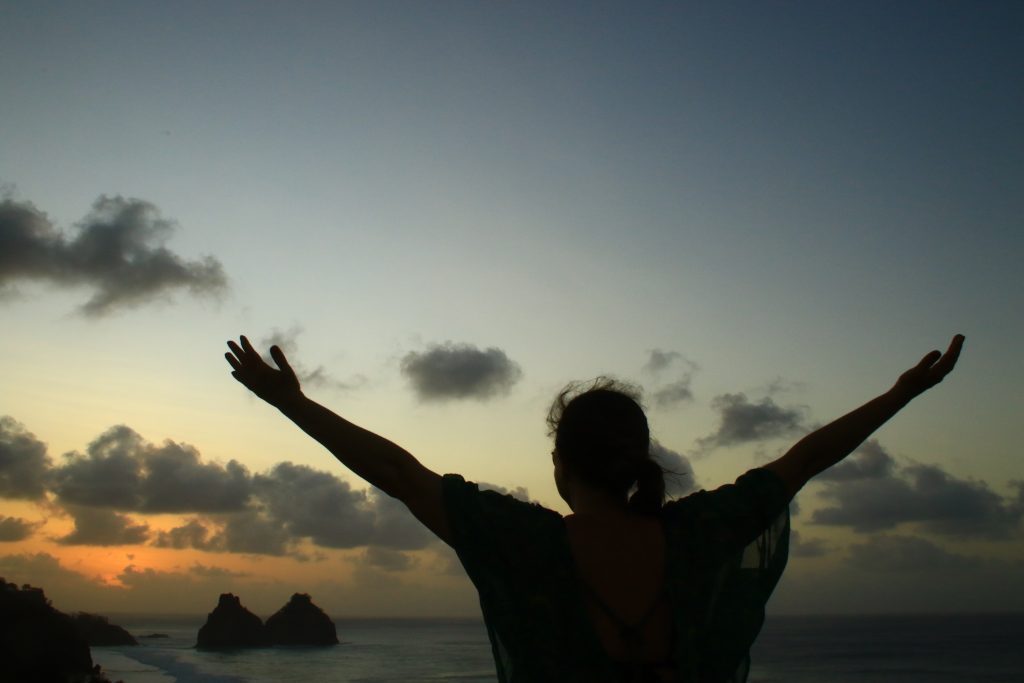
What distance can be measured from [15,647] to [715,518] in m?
49.3

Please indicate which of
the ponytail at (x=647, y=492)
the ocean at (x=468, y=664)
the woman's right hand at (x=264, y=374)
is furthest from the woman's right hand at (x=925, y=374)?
the ocean at (x=468, y=664)

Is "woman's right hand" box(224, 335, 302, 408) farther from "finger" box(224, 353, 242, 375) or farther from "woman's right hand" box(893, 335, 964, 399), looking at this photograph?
"woman's right hand" box(893, 335, 964, 399)

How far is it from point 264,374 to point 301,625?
11765cm

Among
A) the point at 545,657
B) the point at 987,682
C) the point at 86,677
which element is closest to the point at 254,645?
the point at 86,677

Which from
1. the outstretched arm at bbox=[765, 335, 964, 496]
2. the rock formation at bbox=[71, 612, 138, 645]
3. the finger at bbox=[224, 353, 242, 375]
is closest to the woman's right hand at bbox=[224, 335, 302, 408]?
the finger at bbox=[224, 353, 242, 375]

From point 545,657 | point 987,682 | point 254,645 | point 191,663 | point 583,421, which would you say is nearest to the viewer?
point 545,657

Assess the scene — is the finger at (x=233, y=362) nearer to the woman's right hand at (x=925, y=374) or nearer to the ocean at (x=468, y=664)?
the woman's right hand at (x=925, y=374)

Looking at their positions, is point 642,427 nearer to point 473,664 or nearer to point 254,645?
point 473,664

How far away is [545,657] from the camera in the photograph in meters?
1.78

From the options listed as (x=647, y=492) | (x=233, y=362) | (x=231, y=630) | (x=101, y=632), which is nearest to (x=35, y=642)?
(x=233, y=362)

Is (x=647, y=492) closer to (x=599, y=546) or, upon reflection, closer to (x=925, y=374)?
(x=599, y=546)

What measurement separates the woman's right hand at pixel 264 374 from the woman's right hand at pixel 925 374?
1824mm

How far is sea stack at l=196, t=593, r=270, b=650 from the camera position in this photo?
98.9 meters

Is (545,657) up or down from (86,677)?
up
